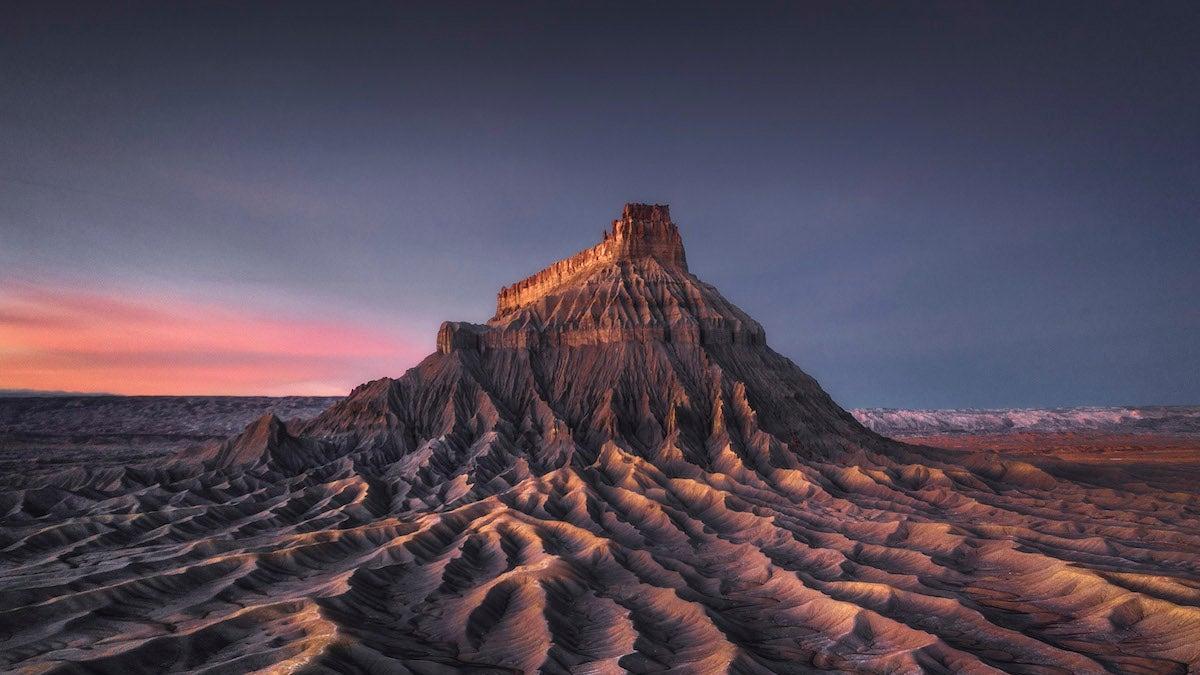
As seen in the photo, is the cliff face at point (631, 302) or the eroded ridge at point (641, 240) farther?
the eroded ridge at point (641, 240)

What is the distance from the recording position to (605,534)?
52094 mm

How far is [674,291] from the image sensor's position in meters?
93.7

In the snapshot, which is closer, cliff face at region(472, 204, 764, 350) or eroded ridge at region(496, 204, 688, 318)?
cliff face at region(472, 204, 764, 350)

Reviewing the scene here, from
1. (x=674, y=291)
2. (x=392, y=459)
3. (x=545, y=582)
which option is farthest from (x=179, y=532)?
(x=674, y=291)

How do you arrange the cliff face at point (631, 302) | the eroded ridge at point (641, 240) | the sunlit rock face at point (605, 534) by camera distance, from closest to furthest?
the sunlit rock face at point (605, 534)
the cliff face at point (631, 302)
the eroded ridge at point (641, 240)

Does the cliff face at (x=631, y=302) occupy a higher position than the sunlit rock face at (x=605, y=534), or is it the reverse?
the cliff face at (x=631, y=302)

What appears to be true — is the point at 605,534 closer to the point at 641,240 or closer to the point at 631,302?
the point at 631,302

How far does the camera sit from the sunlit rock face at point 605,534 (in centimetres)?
2891

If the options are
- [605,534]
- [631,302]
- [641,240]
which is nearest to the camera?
[605,534]

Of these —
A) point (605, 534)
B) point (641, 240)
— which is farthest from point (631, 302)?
point (605, 534)

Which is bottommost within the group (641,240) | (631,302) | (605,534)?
(605,534)

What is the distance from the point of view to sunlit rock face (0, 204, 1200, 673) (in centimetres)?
2891

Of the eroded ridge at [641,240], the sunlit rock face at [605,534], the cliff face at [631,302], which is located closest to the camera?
the sunlit rock face at [605,534]

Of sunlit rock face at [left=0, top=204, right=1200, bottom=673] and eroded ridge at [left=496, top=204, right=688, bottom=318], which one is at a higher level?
eroded ridge at [left=496, top=204, right=688, bottom=318]
